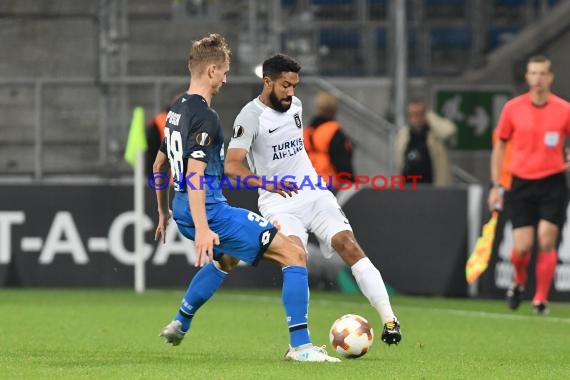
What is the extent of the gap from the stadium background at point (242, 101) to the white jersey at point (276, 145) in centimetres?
598

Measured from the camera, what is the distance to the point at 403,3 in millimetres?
17141

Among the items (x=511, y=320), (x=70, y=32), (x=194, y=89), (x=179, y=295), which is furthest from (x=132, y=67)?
(x=194, y=89)

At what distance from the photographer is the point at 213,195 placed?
8.59 metres

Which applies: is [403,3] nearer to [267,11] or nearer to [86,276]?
[267,11]

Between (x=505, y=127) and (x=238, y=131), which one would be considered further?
(x=505, y=127)

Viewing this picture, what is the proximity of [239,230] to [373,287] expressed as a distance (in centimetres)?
125

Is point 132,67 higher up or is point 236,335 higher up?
point 132,67

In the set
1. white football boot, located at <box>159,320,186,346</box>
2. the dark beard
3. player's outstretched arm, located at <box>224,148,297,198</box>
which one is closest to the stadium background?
the dark beard

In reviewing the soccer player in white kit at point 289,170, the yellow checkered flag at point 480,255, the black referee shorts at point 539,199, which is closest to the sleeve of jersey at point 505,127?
the black referee shorts at point 539,199

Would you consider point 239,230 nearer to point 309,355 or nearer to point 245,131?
point 309,355

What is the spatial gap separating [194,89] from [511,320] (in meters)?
5.17

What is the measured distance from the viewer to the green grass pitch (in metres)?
8.12

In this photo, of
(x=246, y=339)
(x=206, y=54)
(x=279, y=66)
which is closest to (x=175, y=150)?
(x=206, y=54)

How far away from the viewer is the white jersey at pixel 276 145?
950 centimetres
